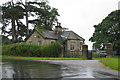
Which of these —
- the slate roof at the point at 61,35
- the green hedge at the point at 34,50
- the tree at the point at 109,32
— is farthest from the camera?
the tree at the point at 109,32

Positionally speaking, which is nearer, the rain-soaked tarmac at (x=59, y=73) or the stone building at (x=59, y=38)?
the rain-soaked tarmac at (x=59, y=73)

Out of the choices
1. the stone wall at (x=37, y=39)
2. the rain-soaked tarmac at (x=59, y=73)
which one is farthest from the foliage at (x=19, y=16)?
the rain-soaked tarmac at (x=59, y=73)

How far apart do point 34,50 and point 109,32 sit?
22507mm

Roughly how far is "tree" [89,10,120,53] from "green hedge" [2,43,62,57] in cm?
1742

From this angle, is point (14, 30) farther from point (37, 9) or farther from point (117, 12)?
point (117, 12)

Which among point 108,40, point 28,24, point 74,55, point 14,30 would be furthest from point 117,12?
point 14,30

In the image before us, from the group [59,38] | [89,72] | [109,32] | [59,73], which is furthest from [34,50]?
[59,73]

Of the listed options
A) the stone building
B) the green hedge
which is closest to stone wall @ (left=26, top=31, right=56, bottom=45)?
the stone building

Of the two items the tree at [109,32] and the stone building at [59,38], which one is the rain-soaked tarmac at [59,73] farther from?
the tree at [109,32]

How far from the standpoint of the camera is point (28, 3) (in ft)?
185

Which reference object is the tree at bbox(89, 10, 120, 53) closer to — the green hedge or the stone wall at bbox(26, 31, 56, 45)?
the stone wall at bbox(26, 31, 56, 45)

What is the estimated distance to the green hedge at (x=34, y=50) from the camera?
37.0 m

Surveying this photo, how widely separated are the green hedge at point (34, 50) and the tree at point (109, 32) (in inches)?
686

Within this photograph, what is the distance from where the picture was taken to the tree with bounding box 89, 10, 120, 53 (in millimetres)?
50669
